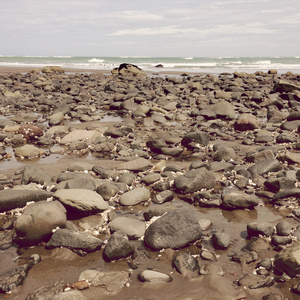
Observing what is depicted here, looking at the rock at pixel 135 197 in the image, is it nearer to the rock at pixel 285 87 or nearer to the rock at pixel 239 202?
the rock at pixel 239 202

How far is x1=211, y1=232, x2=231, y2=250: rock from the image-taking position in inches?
123

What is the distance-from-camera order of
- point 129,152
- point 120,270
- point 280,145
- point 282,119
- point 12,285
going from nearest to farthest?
point 12,285
point 120,270
point 129,152
point 280,145
point 282,119

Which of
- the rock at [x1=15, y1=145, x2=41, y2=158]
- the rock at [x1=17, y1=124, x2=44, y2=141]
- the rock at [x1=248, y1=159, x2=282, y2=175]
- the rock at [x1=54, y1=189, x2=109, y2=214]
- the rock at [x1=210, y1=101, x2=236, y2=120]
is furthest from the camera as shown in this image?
the rock at [x1=210, y1=101, x2=236, y2=120]

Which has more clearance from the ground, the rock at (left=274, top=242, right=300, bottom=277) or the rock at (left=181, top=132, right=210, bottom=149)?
the rock at (left=181, top=132, right=210, bottom=149)

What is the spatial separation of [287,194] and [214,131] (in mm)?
3904

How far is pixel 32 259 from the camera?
9.52 ft

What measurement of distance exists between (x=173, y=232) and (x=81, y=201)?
3.81 ft

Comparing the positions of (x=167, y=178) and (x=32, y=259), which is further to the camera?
(x=167, y=178)

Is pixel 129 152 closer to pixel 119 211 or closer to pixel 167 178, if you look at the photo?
pixel 167 178

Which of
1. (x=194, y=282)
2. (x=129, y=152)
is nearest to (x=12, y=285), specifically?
(x=194, y=282)

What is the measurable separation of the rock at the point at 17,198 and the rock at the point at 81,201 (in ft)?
0.80

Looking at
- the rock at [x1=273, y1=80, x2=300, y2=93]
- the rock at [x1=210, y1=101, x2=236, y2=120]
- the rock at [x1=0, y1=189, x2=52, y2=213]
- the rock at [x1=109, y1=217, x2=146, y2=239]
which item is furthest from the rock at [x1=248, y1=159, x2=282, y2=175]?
the rock at [x1=273, y1=80, x2=300, y2=93]

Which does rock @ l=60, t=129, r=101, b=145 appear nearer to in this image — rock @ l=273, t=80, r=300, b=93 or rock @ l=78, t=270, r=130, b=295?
rock @ l=78, t=270, r=130, b=295

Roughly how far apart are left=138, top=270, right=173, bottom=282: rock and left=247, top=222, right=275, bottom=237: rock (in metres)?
1.15
